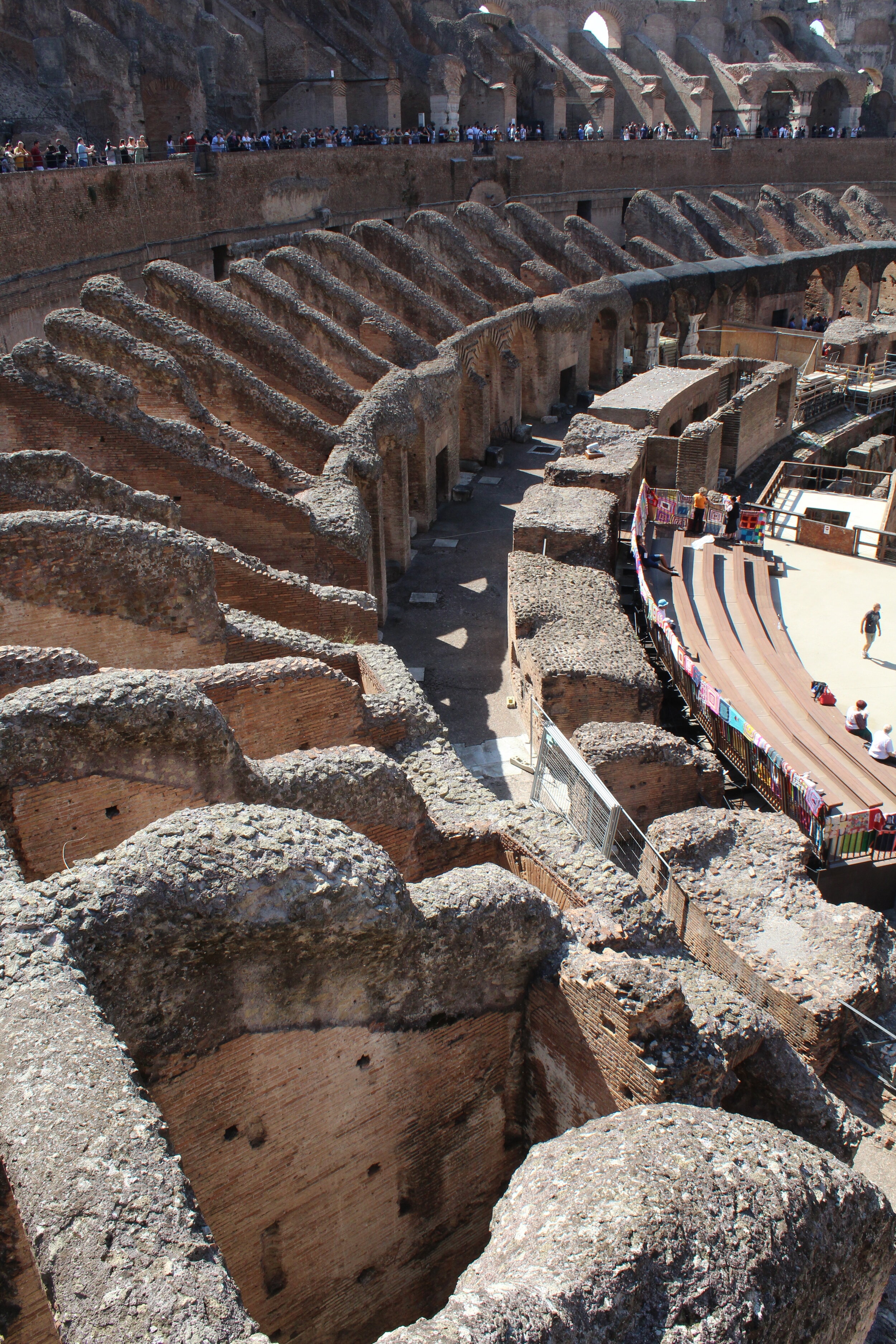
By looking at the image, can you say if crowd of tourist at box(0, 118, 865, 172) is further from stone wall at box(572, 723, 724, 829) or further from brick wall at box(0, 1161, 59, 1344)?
brick wall at box(0, 1161, 59, 1344)

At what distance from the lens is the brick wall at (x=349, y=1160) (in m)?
5.24

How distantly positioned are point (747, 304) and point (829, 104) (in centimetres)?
2044

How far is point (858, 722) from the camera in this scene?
1289 centimetres

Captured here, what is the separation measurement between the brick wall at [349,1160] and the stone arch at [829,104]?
49.5 meters

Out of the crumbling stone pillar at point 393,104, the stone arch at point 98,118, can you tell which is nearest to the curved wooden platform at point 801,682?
the stone arch at point 98,118

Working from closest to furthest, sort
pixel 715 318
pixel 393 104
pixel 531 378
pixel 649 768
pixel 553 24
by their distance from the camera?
pixel 649 768
pixel 531 378
pixel 393 104
pixel 715 318
pixel 553 24

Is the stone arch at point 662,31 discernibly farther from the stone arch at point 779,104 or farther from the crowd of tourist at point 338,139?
the stone arch at point 779,104

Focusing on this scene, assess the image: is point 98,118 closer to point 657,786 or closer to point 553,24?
point 657,786

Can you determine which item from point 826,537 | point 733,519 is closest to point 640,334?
point 826,537

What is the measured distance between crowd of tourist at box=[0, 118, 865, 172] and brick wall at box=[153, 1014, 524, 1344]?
1763 centimetres

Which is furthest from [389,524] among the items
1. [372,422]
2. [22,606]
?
[22,606]

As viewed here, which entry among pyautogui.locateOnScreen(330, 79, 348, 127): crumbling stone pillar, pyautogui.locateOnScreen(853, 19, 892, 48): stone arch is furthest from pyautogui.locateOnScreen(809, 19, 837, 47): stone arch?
pyautogui.locateOnScreen(330, 79, 348, 127): crumbling stone pillar

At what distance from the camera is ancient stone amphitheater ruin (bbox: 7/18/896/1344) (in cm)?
408

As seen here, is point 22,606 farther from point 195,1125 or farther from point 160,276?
point 160,276
